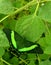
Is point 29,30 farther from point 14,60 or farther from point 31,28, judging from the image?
point 14,60

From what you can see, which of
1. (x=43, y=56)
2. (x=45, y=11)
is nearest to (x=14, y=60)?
(x=43, y=56)

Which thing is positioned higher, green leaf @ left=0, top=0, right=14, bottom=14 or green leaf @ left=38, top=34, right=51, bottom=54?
green leaf @ left=0, top=0, right=14, bottom=14

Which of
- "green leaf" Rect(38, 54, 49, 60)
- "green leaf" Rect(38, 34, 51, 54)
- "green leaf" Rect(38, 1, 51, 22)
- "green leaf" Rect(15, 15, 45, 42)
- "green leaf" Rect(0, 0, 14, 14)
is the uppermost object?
"green leaf" Rect(0, 0, 14, 14)

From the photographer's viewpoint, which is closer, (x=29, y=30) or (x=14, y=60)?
(x=29, y=30)

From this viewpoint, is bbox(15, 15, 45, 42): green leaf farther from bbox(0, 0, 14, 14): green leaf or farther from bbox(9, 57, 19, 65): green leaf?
bbox(9, 57, 19, 65): green leaf

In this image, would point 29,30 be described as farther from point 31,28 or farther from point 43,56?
point 43,56

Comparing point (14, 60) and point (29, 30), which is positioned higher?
point (29, 30)

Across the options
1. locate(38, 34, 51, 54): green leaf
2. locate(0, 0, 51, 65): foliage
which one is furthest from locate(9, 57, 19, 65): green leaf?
locate(38, 34, 51, 54): green leaf
